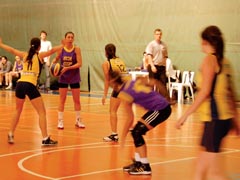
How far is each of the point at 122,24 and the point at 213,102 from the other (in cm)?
1707

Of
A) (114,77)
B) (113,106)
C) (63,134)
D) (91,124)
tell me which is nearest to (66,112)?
(91,124)

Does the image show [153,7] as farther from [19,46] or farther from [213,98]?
[213,98]

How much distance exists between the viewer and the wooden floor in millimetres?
8180

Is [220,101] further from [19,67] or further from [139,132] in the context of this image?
[19,67]

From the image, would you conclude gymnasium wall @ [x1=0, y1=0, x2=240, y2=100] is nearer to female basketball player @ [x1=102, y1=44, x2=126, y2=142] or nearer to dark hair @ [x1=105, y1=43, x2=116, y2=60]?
female basketball player @ [x1=102, y1=44, x2=126, y2=142]

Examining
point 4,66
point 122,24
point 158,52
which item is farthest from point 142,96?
point 4,66

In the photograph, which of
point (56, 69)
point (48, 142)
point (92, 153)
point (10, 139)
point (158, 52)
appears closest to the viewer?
point (92, 153)

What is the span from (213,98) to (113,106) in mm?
5461

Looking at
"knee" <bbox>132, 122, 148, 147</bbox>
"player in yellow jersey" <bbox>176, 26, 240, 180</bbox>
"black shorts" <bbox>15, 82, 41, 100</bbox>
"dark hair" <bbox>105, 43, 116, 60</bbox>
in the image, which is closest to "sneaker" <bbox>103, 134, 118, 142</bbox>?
"dark hair" <bbox>105, 43, 116, 60</bbox>

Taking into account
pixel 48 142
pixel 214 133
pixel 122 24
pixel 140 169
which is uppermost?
pixel 122 24

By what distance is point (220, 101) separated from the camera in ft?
19.1

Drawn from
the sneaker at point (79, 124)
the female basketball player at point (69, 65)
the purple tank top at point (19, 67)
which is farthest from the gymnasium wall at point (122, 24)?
the female basketball player at point (69, 65)

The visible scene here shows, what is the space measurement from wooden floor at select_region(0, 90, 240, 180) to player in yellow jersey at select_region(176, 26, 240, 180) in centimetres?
220

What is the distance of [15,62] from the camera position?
24406 millimetres
